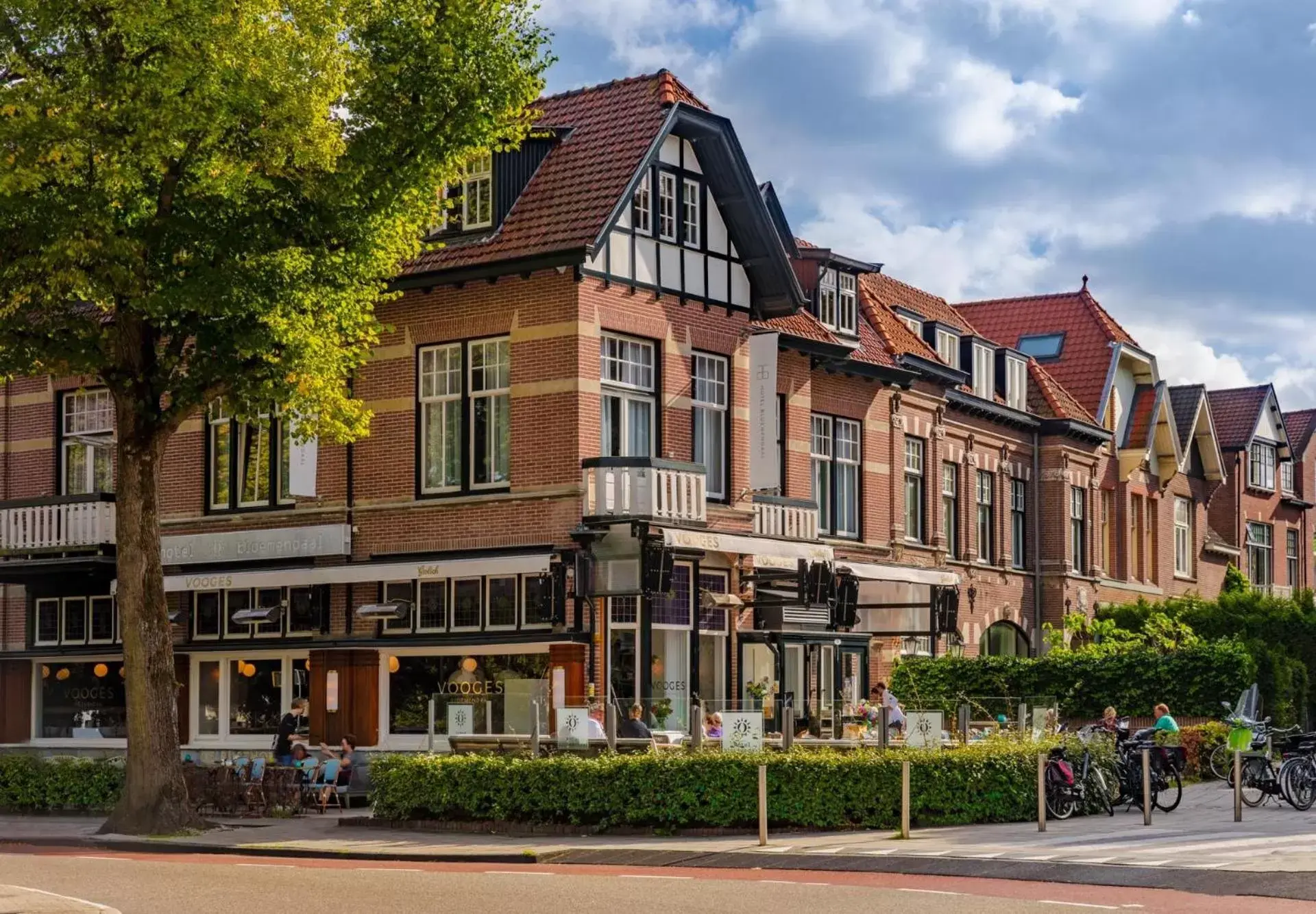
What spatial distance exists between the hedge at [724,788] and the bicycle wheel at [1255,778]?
4.25 metres

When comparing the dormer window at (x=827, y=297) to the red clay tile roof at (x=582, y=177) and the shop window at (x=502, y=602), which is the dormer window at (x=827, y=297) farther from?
the shop window at (x=502, y=602)

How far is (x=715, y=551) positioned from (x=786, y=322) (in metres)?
6.28

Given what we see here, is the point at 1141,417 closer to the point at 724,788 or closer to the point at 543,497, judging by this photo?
the point at 543,497

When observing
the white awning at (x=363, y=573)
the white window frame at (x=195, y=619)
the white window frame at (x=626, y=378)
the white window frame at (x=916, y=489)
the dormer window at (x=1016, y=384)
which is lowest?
the white window frame at (x=195, y=619)

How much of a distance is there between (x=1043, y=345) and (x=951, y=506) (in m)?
9.44

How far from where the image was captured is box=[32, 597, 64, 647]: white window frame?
34.6m

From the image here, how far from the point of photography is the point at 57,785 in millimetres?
27375

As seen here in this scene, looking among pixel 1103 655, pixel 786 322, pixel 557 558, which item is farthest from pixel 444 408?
pixel 1103 655

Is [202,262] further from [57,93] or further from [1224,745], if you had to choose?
[1224,745]

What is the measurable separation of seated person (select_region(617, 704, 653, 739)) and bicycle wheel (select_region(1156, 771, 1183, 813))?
22.1ft

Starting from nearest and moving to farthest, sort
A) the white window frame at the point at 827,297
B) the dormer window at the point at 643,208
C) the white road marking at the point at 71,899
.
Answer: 1. the white road marking at the point at 71,899
2. the dormer window at the point at 643,208
3. the white window frame at the point at 827,297

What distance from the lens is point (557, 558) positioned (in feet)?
91.4

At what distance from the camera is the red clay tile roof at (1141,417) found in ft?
160

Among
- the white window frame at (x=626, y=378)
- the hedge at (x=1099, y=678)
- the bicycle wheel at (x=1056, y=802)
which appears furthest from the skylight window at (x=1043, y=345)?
the bicycle wheel at (x=1056, y=802)
